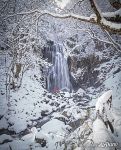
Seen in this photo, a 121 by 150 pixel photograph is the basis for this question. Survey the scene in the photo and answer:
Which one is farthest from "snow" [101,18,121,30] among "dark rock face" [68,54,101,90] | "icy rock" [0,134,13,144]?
"dark rock face" [68,54,101,90]

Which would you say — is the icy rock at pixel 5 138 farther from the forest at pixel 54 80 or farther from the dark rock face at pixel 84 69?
the dark rock face at pixel 84 69

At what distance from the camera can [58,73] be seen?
29.9 feet

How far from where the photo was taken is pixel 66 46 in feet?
30.0

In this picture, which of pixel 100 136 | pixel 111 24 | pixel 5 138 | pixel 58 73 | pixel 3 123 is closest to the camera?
pixel 111 24

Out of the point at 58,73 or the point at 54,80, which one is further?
the point at 58,73

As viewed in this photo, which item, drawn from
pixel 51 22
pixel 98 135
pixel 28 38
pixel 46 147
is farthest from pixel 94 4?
pixel 51 22

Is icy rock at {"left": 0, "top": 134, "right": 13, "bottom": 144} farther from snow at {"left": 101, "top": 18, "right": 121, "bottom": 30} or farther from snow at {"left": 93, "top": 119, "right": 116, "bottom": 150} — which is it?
snow at {"left": 101, "top": 18, "right": 121, "bottom": 30}

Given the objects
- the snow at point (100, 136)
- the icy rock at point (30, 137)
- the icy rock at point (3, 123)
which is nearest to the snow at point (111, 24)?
the snow at point (100, 136)

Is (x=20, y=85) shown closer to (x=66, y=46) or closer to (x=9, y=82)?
(x=9, y=82)

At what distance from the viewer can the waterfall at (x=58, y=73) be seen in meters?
8.80

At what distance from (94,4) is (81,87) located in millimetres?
6297

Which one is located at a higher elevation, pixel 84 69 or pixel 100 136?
pixel 84 69

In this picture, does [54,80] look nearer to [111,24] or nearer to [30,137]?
[30,137]

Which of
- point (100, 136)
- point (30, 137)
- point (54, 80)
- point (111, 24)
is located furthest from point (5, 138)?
point (111, 24)
